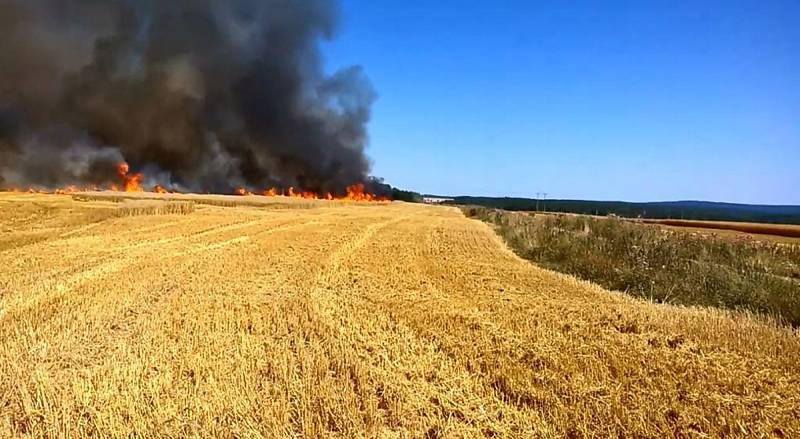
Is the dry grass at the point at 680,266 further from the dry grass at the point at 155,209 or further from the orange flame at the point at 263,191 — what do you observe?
the orange flame at the point at 263,191

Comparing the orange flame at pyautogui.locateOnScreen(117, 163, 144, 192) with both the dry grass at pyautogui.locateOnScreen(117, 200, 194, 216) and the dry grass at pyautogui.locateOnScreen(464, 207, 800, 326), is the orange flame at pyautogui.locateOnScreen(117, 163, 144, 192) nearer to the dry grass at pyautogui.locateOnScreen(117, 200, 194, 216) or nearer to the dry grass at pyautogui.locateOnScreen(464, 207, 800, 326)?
the dry grass at pyautogui.locateOnScreen(117, 200, 194, 216)

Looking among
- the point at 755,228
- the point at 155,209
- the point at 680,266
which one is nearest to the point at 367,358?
the point at 680,266

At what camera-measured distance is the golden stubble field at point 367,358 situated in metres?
4.41

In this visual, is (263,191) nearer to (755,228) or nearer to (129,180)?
(129,180)

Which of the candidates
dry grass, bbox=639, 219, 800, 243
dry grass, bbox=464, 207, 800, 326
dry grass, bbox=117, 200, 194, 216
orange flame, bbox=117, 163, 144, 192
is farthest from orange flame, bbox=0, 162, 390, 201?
dry grass, bbox=464, 207, 800, 326

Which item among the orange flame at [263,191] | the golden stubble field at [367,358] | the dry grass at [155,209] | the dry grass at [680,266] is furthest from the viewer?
the orange flame at [263,191]

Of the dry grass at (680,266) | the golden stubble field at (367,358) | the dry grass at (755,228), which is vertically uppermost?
the dry grass at (680,266)

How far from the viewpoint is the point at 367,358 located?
19.3ft

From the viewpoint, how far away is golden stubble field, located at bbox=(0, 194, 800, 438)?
14.5ft

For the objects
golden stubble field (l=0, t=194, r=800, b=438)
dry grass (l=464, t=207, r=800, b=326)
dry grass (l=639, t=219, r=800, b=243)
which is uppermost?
dry grass (l=464, t=207, r=800, b=326)

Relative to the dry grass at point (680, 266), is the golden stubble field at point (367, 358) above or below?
below

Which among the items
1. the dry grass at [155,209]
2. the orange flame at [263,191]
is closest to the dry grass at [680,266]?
the dry grass at [155,209]

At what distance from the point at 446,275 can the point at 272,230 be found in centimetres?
1121

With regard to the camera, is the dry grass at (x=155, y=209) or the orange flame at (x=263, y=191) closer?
the dry grass at (x=155, y=209)
